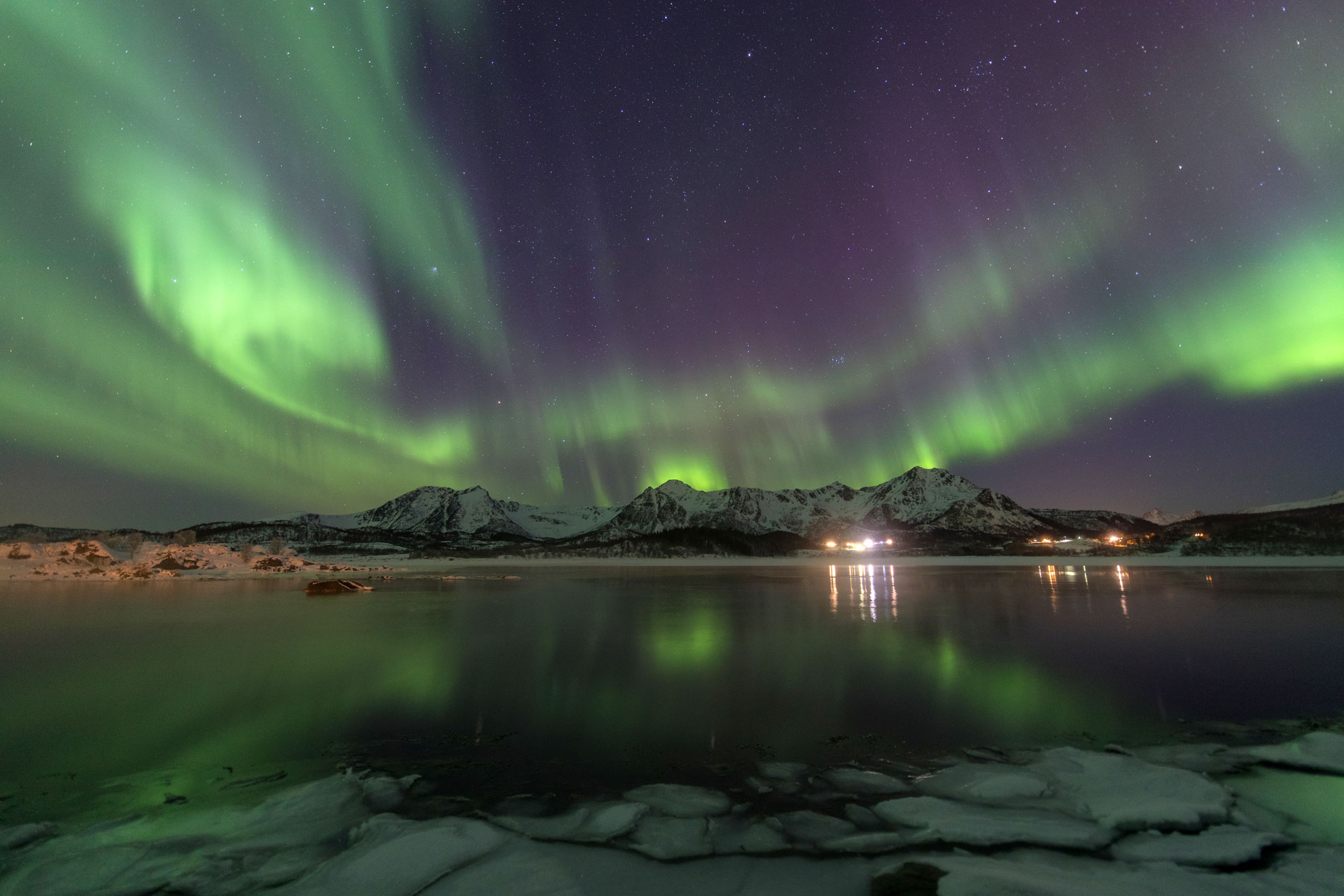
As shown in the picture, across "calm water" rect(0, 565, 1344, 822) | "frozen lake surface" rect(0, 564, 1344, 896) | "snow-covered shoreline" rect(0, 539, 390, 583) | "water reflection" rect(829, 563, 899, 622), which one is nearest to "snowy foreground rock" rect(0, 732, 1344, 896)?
"frozen lake surface" rect(0, 564, 1344, 896)

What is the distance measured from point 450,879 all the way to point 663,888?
245cm

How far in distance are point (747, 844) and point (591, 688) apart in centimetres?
956

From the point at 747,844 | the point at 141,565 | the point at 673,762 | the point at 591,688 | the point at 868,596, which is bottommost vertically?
the point at 868,596

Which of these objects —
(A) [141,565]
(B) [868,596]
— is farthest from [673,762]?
(A) [141,565]

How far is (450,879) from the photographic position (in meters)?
6.74

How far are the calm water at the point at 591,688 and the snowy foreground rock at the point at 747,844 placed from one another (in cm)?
143

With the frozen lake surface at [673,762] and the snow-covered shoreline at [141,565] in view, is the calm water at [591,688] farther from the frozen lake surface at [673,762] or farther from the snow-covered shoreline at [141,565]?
the snow-covered shoreline at [141,565]

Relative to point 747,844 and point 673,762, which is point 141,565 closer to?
point 673,762

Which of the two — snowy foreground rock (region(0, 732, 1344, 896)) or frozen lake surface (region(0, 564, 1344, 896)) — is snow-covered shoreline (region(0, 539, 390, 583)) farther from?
snowy foreground rock (region(0, 732, 1344, 896))

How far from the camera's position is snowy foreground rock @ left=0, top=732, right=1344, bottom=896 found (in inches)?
259

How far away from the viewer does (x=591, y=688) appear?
16453 millimetres

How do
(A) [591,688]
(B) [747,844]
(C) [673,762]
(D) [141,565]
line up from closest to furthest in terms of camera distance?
(B) [747,844], (C) [673,762], (A) [591,688], (D) [141,565]

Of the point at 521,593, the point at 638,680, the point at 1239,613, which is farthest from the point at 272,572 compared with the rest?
the point at 1239,613

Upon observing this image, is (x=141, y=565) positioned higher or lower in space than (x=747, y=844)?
higher
